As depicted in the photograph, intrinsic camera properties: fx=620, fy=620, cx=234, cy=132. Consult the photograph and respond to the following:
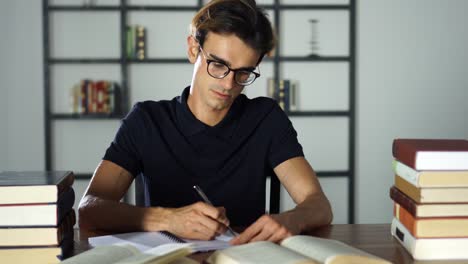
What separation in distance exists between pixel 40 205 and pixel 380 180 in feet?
12.5

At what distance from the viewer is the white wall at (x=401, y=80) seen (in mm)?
4684

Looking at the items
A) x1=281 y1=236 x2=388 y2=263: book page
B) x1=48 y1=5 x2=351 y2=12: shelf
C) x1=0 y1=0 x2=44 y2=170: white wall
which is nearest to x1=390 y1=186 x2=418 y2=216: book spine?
x1=281 y1=236 x2=388 y2=263: book page

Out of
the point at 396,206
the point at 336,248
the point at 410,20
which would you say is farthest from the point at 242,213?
the point at 410,20

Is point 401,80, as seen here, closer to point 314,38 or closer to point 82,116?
point 314,38

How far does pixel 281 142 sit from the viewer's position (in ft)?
6.85

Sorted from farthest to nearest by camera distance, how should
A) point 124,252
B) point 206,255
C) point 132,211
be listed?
point 132,211 < point 206,255 < point 124,252

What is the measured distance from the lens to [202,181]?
6.64 feet

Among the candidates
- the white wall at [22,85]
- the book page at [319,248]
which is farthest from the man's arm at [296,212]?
the white wall at [22,85]

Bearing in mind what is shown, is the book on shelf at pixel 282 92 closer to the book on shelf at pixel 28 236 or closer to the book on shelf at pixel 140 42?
the book on shelf at pixel 140 42

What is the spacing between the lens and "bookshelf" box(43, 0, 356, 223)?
14.8ft

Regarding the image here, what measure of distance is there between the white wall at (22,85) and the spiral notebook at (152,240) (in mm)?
3238

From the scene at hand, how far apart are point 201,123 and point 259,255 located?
0.96m

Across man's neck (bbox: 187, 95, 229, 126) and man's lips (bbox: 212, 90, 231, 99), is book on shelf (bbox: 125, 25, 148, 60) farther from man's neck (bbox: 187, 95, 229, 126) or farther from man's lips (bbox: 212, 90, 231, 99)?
man's lips (bbox: 212, 90, 231, 99)

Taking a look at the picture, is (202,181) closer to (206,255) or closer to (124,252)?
(206,255)
